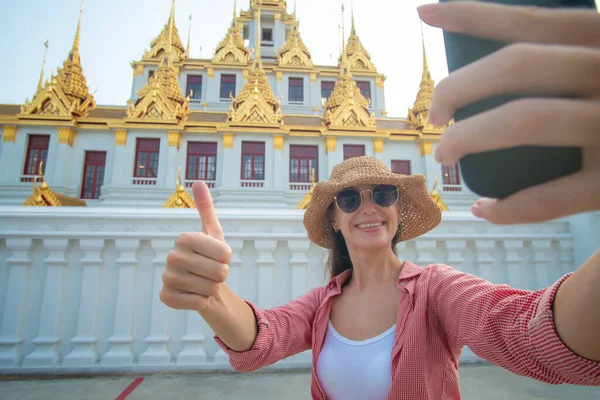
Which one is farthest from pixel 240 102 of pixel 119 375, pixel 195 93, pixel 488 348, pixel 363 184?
pixel 488 348

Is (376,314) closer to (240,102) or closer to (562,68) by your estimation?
(562,68)

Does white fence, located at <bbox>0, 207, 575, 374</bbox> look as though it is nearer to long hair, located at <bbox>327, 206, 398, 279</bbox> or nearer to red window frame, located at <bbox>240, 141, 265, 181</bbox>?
long hair, located at <bbox>327, 206, 398, 279</bbox>

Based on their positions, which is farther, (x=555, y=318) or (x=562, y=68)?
(x=555, y=318)

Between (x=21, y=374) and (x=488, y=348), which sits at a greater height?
(x=488, y=348)

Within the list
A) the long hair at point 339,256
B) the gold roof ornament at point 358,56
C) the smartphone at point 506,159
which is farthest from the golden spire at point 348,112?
the smartphone at point 506,159

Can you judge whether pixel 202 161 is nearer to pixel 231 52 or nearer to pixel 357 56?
pixel 231 52

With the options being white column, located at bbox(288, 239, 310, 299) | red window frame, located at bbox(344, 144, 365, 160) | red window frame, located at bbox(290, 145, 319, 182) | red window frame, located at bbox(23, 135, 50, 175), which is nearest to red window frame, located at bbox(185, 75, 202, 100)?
red window frame, located at bbox(23, 135, 50, 175)

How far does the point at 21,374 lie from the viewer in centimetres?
283

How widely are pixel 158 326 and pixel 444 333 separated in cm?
265

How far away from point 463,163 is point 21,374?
389 centimetres

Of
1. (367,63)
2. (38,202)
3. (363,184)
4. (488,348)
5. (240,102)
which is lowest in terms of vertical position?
(488,348)

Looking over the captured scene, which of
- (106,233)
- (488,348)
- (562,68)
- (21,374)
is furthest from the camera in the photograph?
(106,233)

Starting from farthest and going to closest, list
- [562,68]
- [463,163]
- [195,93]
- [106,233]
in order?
1. [195,93]
2. [106,233]
3. [463,163]
4. [562,68]

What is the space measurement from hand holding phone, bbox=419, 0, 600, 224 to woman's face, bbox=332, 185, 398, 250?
1.01 metres
